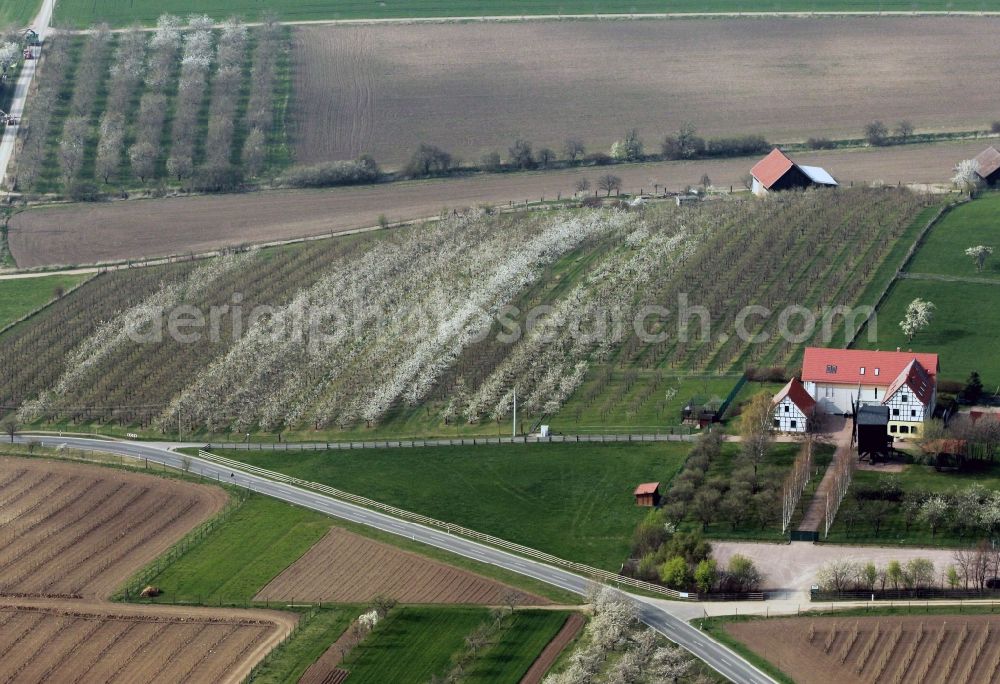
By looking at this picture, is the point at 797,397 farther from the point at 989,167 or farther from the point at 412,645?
the point at 989,167

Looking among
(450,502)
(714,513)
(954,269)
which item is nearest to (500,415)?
(450,502)

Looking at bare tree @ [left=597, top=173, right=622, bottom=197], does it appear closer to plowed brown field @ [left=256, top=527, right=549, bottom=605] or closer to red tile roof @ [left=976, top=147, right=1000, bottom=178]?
red tile roof @ [left=976, top=147, right=1000, bottom=178]

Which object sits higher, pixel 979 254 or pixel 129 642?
pixel 979 254

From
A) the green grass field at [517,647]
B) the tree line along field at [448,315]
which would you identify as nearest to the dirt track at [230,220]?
the tree line along field at [448,315]

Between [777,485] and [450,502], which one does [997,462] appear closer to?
[777,485]

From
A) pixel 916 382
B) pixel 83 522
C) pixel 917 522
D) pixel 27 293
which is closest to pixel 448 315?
pixel 27 293

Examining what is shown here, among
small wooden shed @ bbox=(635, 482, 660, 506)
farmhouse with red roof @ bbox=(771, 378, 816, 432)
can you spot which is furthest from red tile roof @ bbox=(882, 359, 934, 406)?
small wooden shed @ bbox=(635, 482, 660, 506)
